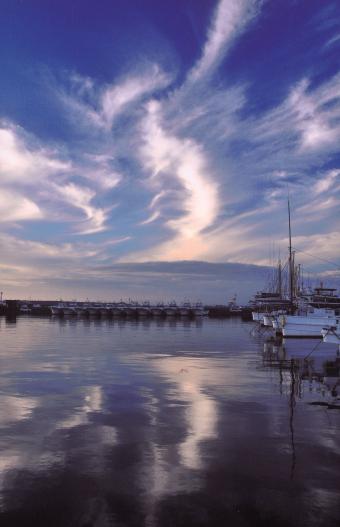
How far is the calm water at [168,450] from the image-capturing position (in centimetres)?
816

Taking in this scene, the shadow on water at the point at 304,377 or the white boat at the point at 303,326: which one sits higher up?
the white boat at the point at 303,326

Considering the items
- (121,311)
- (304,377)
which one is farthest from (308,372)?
(121,311)

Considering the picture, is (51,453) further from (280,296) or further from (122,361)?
(280,296)

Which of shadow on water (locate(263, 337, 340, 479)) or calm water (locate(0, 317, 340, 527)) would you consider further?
shadow on water (locate(263, 337, 340, 479))

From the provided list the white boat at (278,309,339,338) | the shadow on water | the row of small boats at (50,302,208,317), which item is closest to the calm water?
the shadow on water

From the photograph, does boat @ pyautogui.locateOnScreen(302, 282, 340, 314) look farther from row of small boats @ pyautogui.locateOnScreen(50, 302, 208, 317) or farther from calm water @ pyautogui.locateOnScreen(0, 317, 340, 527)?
row of small boats @ pyautogui.locateOnScreen(50, 302, 208, 317)

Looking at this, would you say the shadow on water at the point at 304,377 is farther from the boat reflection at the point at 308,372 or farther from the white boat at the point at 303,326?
the white boat at the point at 303,326

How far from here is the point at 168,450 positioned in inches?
455

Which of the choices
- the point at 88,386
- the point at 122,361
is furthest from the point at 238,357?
the point at 88,386

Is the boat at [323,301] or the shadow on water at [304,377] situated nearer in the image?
the shadow on water at [304,377]

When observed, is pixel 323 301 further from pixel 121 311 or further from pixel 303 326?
pixel 121 311

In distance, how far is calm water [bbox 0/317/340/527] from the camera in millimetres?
8164

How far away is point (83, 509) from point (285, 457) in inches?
207

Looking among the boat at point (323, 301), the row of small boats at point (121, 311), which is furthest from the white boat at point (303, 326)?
the row of small boats at point (121, 311)
